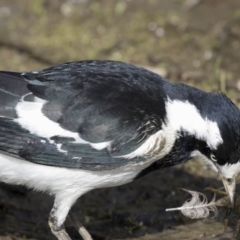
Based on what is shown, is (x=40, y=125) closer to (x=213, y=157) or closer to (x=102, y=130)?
(x=102, y=130)

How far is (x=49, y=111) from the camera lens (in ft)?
18.4

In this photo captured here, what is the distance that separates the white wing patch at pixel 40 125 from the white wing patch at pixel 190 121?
49 centimetres

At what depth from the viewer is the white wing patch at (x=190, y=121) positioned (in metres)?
5.57

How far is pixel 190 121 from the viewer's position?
18.5 ft

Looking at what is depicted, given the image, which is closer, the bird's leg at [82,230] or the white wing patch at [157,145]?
the white wing patch at [157,145]

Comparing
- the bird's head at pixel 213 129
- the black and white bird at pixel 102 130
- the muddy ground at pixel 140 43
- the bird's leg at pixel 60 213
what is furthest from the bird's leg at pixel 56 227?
the bird's head at pixel 213 129

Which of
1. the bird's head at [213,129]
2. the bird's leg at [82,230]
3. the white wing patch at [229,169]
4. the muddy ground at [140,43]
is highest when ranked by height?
the bird's head at [213,129]

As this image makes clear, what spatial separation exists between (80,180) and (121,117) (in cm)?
53

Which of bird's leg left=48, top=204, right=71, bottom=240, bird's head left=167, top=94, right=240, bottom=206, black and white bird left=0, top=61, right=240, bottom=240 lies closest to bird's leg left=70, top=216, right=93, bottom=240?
bird's leg left=48, top=204, right=71, bottom=240

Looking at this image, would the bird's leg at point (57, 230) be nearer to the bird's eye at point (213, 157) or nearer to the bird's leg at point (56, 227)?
the bird's leg at point (56, 227)

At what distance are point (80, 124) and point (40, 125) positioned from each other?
0.27 metres

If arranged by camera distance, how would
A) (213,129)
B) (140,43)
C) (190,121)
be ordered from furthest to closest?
1. (140,43)
2. (190,121)
3. (213,129)

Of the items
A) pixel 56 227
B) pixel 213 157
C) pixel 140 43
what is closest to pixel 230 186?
pixel 213 157

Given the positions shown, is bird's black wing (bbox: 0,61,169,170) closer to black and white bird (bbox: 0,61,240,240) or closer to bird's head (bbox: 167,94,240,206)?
black and white bird (bbox: 0,61,240,240)
